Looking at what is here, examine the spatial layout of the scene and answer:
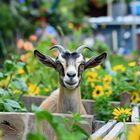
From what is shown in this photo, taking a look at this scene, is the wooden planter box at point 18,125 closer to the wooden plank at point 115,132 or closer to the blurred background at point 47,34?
the wooden plank at point 115,132

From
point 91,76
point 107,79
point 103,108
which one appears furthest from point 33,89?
point 103,108

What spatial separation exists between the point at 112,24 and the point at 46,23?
29.9 ft

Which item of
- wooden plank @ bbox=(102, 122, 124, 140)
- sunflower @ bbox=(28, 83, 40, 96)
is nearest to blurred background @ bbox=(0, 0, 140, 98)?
sunflower @ bbox=(28, 83, 40, 96)

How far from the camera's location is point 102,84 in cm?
658

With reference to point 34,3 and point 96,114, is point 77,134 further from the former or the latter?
point 34,3

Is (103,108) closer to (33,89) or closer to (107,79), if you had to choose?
(107,79)

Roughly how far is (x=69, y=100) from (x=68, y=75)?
371mm

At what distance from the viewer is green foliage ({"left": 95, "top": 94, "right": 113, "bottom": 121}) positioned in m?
5.51

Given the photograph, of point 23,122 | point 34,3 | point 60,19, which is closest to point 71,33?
point 60,19

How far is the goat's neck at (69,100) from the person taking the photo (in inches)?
206

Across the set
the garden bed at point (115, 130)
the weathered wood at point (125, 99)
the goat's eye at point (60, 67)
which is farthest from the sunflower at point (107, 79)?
the garden bed at point (115, 130)

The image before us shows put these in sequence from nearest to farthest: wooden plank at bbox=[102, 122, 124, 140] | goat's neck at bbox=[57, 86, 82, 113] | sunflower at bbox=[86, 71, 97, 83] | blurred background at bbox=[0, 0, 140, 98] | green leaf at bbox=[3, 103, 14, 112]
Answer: wooden plank at bbox=[102, 122, 124, 140] → green leaf at bbox=[3, 103, 14, 112] → goat's neck at bbox=[57, 86, 82, 113] → sunflower at bbox=[86, 71, 97, 83] → blurred background at bbox=[0, 0, 140, 98]

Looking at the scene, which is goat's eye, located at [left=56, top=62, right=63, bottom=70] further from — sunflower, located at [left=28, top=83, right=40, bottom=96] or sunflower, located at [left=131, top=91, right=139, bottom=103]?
sunflower, located at [left=28, top=83, right=40, bottom=96]

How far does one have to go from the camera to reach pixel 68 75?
4.95m
